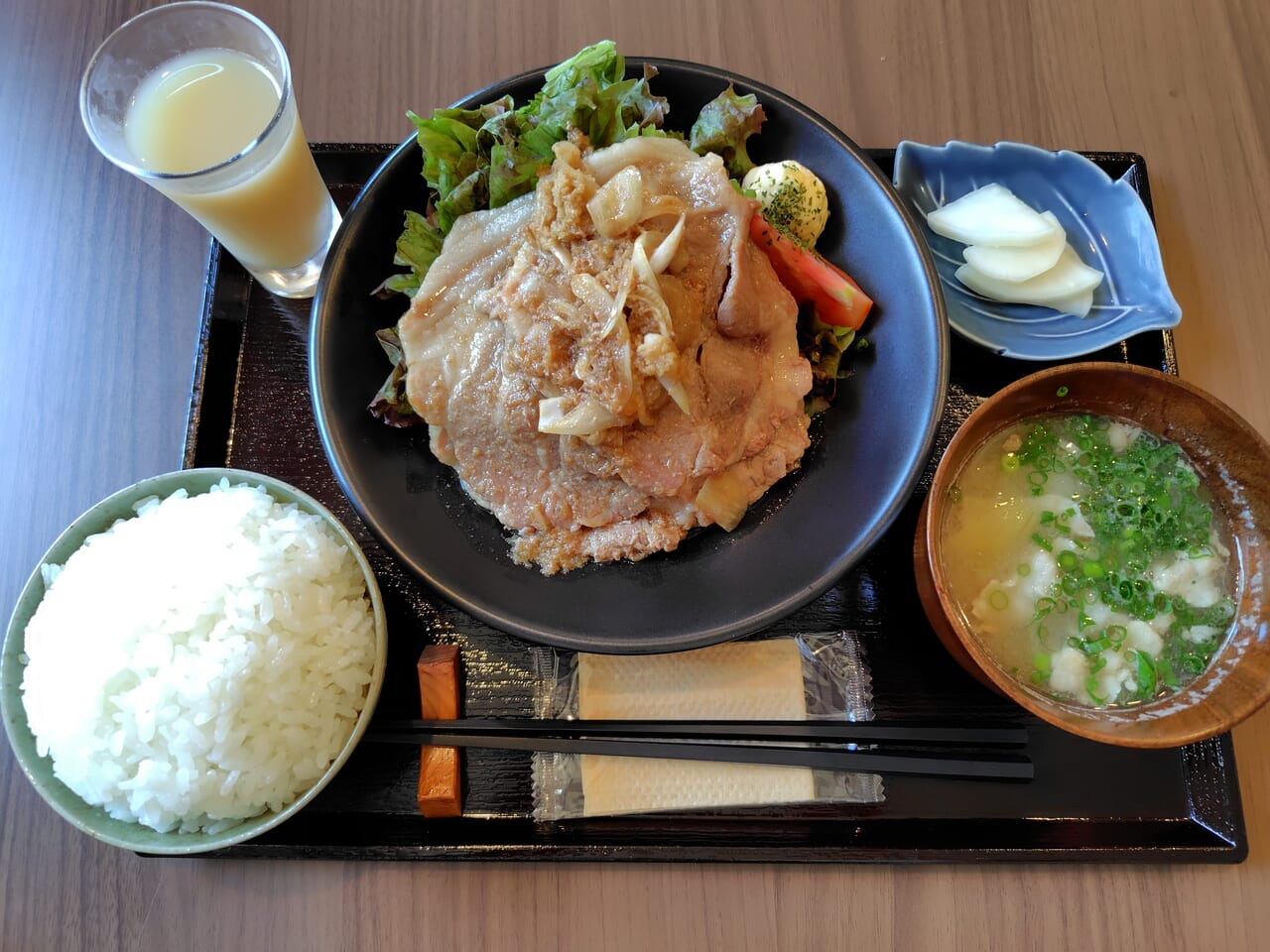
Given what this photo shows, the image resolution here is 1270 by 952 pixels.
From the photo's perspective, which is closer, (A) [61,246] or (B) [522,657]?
(B) [522,657]

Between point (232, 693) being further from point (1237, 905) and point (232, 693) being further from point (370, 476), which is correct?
point (1237, 905)

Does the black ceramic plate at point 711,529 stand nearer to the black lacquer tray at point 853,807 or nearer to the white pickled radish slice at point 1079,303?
the black lacquer tray at point 853,807

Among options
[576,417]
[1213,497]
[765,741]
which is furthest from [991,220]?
[765,741]

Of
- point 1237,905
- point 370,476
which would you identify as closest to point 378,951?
point 370,476

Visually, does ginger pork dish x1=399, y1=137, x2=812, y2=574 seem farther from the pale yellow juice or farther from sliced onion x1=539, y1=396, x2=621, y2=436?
the pale yellow juice

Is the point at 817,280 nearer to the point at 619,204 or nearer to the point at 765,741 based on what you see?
the point at 619,204

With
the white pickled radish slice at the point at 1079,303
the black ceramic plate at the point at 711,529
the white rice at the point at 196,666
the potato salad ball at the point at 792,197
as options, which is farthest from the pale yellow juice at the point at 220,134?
the white pickled radish slice at the point at 1079,303

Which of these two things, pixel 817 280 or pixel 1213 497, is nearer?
pixel 1213 497
